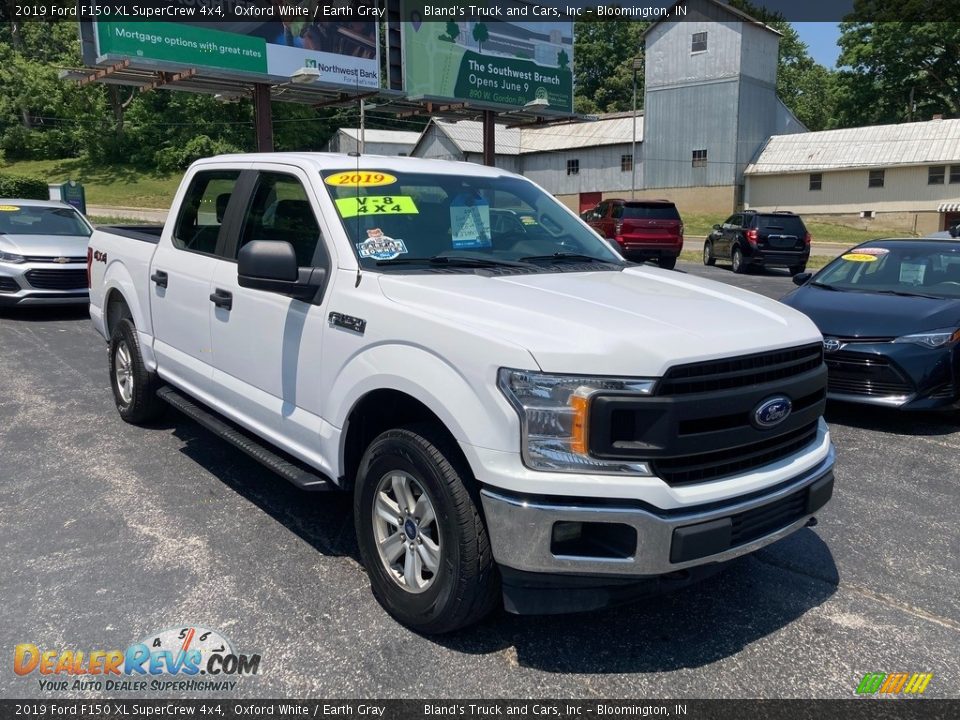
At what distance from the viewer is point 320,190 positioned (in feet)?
12.5

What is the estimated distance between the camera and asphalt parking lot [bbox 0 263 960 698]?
9.54 ft

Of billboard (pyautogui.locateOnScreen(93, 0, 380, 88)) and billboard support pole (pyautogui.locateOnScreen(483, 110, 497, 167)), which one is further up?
billboard (pyautogui.locateOnScreen(93, 0, 380, 88))

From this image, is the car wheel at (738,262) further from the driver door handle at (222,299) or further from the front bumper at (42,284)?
the driver door handle at (222,299)

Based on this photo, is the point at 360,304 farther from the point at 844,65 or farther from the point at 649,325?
the point at 844,65

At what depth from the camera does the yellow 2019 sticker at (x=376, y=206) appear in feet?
12.2

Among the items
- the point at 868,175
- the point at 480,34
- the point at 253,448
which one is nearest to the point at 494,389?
the point at 253,448

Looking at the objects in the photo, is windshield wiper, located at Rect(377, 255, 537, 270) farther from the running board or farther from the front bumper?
the front bumper

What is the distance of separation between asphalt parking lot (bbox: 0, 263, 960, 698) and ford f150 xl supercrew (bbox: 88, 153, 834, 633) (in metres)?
0.29

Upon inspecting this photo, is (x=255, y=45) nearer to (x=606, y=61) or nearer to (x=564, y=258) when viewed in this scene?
(x=564, y=258)

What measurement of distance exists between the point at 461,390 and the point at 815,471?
1549mm

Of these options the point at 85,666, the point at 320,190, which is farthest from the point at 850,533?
the point at 85,666

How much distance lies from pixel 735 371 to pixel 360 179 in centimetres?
210

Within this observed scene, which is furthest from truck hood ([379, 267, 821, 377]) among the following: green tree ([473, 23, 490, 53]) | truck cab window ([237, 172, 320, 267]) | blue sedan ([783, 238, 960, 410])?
green tree ([473, 23, 490, 53])

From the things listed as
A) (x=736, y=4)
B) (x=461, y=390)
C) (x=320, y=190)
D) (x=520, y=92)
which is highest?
(x=736, y=4)
